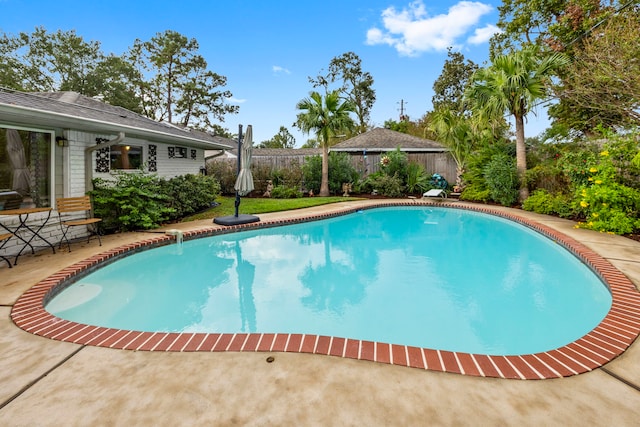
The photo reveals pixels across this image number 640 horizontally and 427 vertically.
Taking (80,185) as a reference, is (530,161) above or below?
above

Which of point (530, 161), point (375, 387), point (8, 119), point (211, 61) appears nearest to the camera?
point (375, 387)

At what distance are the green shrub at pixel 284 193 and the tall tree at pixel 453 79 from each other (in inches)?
726

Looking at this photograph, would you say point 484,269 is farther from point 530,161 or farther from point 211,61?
point 211,61

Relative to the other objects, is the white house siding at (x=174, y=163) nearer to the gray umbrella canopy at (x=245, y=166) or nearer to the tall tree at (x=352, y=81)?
the gray umbrella canopy at (x=245, y=166)

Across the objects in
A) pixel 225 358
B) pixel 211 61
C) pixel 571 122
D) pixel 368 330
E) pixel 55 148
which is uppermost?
pixel 211 61

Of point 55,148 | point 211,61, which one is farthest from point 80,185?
point 211,61

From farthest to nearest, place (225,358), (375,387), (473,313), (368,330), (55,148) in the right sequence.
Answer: (55,148)
(473,313)
(368,330)
(225,358)
(375,387)

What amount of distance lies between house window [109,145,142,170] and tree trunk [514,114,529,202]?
1212cm

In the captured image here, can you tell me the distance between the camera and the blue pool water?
3.68 m

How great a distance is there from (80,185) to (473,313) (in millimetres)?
7713

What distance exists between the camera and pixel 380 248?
7309 millimetres

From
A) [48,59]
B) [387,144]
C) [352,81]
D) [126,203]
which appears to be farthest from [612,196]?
[48,59]

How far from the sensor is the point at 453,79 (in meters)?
28.2

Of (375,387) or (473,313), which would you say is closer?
(375,387)
